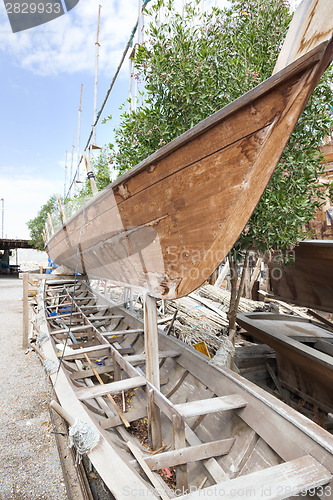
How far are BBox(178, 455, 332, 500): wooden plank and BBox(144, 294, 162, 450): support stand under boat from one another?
107 cm

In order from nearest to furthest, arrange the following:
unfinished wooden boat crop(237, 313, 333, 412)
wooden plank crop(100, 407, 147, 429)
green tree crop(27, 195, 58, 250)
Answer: wooden plank crop(100, 407, 147, 429) < unfinished wooden boat crop(237, 313, 333, 412) < green tree crop(27, 195, 58, 250)

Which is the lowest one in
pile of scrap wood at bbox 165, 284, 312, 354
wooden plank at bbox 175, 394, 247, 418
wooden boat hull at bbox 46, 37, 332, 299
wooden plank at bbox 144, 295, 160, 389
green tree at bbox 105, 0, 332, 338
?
pile of scrap wood at bbox 165, 284, 312, 354

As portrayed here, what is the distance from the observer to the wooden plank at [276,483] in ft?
4.64

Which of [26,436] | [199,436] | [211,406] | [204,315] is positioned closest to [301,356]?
[199,436]

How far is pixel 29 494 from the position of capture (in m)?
2.59

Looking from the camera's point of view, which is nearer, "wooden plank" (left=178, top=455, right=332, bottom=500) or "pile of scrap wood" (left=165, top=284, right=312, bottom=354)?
"wooden plank" (left=178, top=455, right=332, bottom=500)

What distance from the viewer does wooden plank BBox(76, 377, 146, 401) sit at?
2333mm

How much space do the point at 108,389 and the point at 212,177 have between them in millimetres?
1982

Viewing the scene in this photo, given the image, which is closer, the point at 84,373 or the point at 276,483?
the point at 276,483

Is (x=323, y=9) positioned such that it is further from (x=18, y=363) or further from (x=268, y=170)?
(x=18, y=363)

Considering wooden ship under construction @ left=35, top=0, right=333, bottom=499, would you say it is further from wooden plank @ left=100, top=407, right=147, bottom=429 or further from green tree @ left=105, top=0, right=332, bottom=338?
green tree @ left=105, top=0, right=332, bottom=338

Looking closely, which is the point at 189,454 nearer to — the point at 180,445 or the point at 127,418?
the point at 180,445

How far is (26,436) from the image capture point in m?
3.46

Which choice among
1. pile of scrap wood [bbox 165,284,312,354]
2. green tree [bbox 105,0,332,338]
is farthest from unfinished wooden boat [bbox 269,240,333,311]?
green tree [bbox 105,0,332,338]
